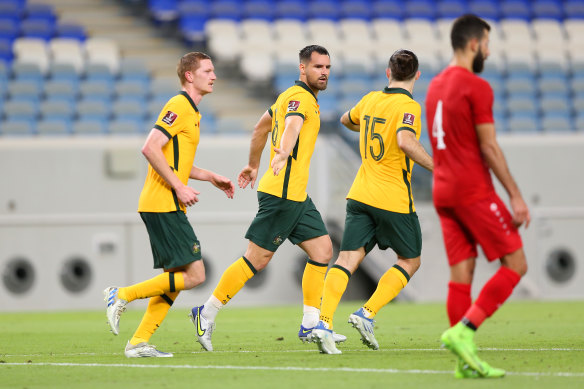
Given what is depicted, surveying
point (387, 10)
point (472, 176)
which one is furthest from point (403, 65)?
point (387, 10)

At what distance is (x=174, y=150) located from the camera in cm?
661

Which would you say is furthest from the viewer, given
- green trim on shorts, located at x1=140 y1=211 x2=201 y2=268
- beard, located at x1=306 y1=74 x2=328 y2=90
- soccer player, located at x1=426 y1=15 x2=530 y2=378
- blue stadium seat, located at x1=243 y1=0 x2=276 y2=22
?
blue stadium seat, located at x1=243 y1=0 x2=276 y2=22

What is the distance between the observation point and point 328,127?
582 inches

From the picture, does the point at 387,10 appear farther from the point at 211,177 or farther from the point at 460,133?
the point at 460,133

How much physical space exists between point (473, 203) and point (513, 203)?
A: 0.27 m

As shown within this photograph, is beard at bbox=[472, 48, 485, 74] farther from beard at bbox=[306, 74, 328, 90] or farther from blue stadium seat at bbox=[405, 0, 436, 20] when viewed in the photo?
blue stadium seat at bbox=[405, 0, 436, 20]

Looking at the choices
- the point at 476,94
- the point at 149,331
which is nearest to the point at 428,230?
the point at 149,331

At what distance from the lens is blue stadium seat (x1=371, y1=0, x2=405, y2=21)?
21359 millimetres

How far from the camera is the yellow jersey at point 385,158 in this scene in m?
6.87

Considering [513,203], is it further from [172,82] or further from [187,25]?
[187,25]

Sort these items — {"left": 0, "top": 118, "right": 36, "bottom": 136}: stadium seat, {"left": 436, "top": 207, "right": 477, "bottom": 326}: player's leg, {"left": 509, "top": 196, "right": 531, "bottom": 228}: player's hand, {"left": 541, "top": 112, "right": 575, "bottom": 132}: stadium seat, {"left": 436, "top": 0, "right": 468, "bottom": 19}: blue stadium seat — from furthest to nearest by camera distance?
{"left": 436, "top": 0, "right": 468, "bottom": 19}: blue stadium seat
{"left": 541, "top": 112, "right": 575, "bottom": 132}: stadium seat
{"left": 0, "top": 118, "right": 36, "bottom": 136}: stadium seat
{"left": 436, "top": 207, "right": 477, "bottom": 326}: player's leg
{"left": 509, "top": 196, "right": 531, "bottom": 228}: player's hand

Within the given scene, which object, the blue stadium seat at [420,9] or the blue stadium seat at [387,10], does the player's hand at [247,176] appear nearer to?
the blue stadium seat at [387,10]

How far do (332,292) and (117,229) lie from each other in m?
8.42

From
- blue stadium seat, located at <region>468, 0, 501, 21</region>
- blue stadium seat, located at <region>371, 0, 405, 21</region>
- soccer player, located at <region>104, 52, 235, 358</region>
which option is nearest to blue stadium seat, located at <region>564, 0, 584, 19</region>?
blue stadium seat, located at <region>468, 0, 501, 21</region>
